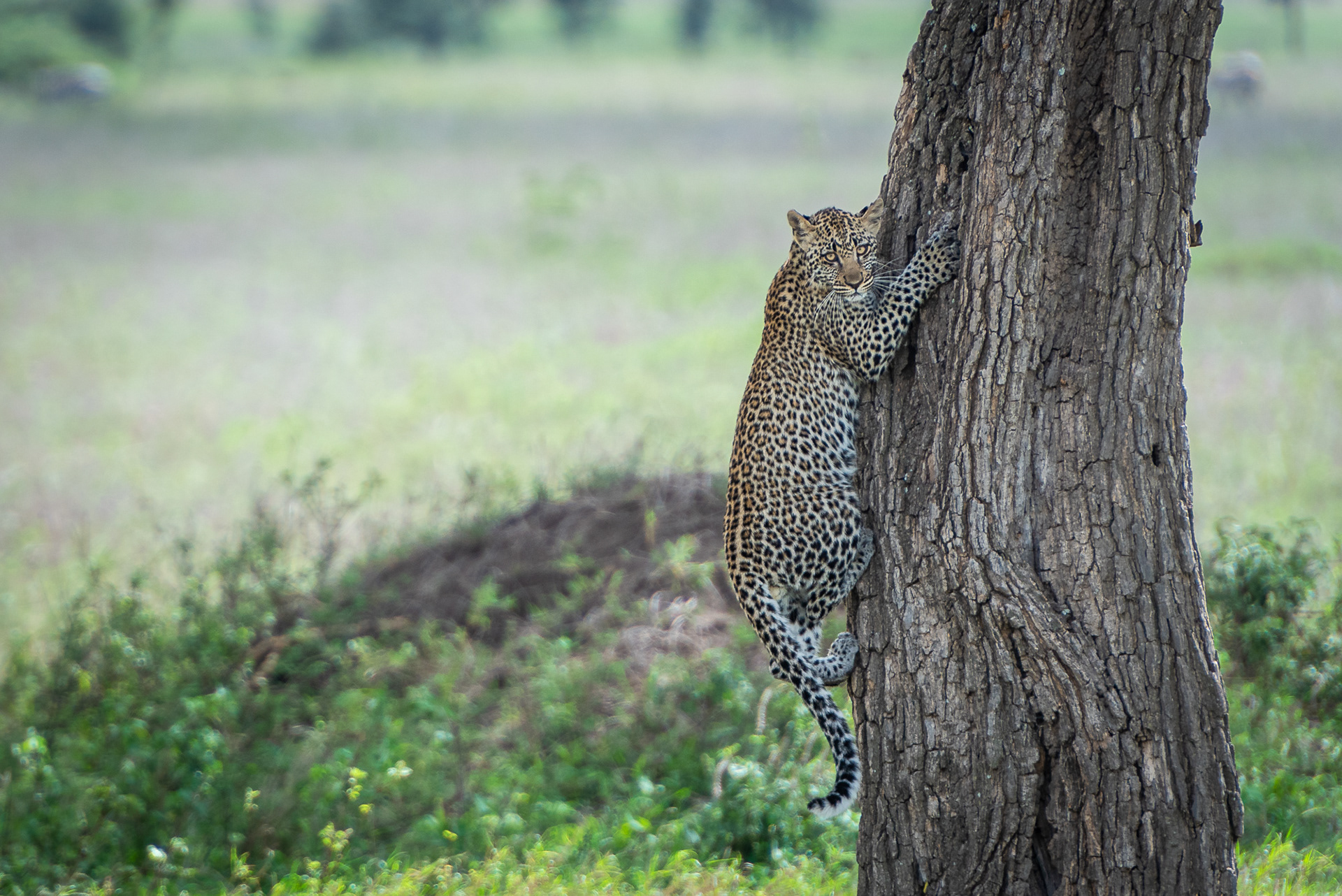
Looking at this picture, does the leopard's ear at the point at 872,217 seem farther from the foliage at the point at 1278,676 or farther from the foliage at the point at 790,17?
the foliage at the point at 790,17

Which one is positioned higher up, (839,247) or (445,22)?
(445,22)

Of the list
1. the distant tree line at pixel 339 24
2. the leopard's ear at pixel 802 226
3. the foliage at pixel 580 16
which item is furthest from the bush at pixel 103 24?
the leopard's ear at pixel 802 226

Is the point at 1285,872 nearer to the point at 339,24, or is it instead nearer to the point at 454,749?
the point at 454,749

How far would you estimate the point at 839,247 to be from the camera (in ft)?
17.1

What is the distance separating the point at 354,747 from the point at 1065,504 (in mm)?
4684

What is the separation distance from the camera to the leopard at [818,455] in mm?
4500

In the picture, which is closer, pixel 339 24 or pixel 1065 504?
pixel 1065 504

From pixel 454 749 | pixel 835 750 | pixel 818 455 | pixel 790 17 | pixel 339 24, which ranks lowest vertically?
pixel 454 749

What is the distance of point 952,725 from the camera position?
4.18 m

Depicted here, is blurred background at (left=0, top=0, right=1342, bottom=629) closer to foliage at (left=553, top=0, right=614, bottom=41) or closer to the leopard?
foliage at (left=553, top=0, right=614, bottom=41)

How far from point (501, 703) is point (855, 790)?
3.78m

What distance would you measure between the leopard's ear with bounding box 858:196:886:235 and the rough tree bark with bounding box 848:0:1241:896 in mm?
681

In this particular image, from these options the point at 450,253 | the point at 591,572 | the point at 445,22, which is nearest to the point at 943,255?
the point at 591,572

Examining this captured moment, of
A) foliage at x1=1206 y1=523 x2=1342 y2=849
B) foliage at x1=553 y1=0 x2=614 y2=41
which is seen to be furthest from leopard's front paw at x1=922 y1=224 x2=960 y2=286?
foliage at x1=553 y1=0 x2=614 y2=41
